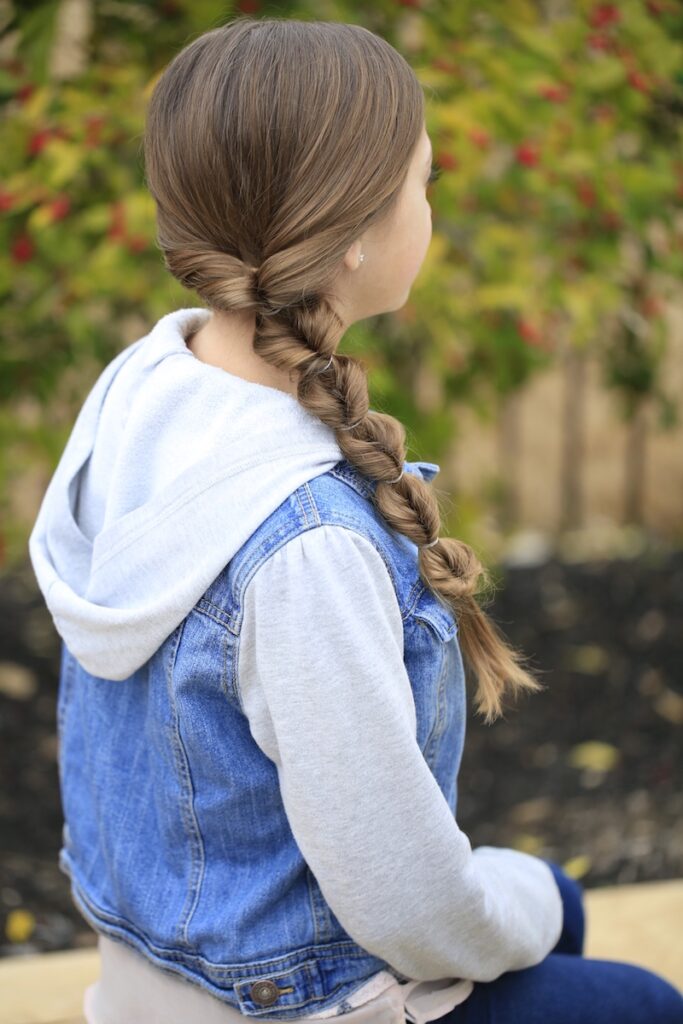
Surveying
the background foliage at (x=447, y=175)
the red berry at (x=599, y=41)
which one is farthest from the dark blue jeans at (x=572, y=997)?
the red berry at (x=599, y=41)

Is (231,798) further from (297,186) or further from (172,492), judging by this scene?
(297,186)

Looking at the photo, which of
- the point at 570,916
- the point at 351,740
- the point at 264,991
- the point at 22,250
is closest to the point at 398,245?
the point at 351,740

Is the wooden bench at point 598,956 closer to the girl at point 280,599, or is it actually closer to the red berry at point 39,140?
the girl at point 280,599

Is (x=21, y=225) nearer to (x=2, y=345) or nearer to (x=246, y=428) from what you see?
(x=2, y=345)

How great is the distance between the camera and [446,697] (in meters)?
1.25

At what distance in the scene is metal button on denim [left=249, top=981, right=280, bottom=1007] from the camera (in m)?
1.21

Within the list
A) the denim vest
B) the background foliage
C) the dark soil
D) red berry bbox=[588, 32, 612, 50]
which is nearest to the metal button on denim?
the denim vest

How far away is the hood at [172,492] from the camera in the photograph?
1.12m

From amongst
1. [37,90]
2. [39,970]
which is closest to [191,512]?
[39,970]

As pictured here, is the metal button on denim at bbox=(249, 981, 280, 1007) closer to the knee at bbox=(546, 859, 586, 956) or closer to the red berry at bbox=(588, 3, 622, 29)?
the knee at bbox=(546, 859, 586, 956)

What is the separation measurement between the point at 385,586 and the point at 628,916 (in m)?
1.65

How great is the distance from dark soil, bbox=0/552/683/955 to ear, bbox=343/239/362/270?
201cm

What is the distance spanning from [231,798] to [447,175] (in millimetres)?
1579

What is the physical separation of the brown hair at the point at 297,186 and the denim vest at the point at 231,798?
51mm
